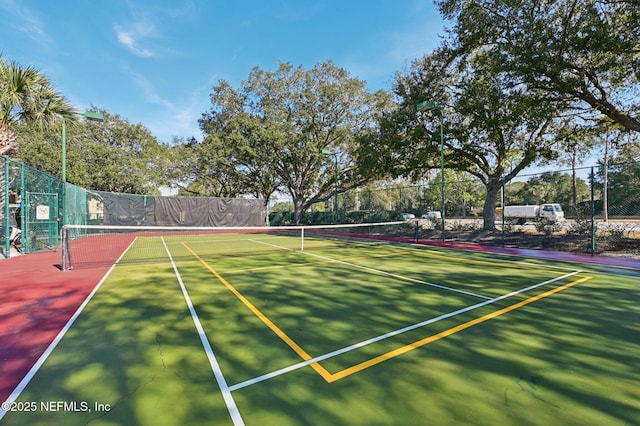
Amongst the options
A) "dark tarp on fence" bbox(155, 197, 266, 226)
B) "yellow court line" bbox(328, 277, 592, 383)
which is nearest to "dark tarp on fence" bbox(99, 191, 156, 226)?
"dark tarp on fence" bbox(155, 197, 266, 226)

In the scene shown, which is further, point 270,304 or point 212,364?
point 270,304

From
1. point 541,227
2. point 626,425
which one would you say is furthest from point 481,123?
point 626,425

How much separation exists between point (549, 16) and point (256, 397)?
16929 millimetres

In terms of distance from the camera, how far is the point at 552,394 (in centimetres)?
274

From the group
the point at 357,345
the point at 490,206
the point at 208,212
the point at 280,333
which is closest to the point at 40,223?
the point at 280,333

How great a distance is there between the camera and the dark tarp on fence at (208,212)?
2605cm

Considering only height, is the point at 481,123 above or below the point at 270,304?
above

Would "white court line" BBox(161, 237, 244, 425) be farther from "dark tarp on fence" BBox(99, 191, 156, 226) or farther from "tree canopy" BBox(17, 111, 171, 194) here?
"tree canopy" BBox(17, 111, 171, 194)

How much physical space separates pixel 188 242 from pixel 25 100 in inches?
366

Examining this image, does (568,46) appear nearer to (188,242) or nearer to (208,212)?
(188,242)

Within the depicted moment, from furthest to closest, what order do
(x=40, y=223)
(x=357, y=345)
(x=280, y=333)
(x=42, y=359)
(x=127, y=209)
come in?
(x=127, y=209) → (x=40, y=223) → (x=280, y=333) → (x=357, y=345) → (x=42, y=359)

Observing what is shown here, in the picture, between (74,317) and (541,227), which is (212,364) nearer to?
(74,317)

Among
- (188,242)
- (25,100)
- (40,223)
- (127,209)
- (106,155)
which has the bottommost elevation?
(188,242)

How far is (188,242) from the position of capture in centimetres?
1755
